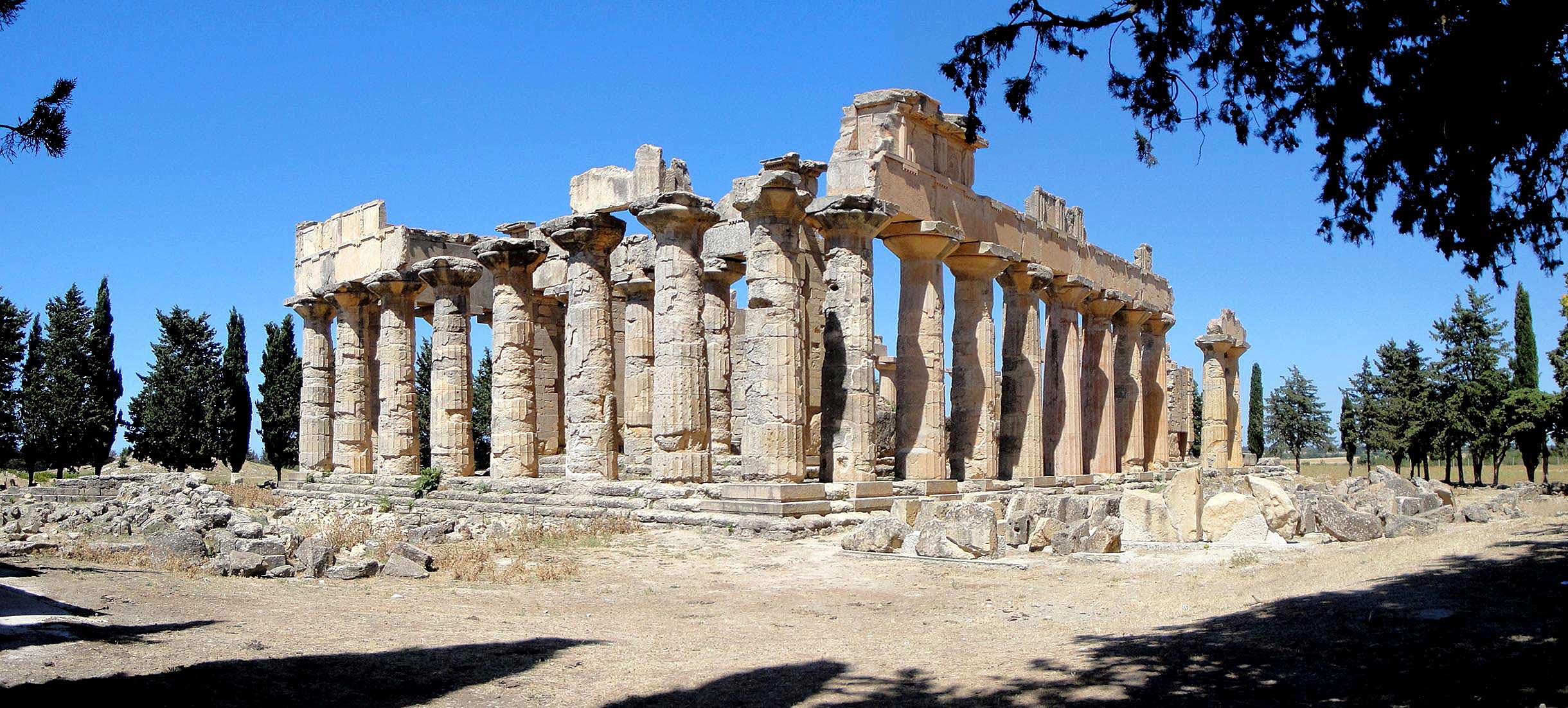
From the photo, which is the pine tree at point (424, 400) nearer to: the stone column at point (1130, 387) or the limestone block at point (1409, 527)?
the stone column at point (1130, 387)

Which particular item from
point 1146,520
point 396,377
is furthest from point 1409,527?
point 396,377

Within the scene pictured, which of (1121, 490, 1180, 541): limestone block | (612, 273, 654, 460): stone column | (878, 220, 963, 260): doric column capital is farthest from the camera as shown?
(612, 273, 654, 460): stone column

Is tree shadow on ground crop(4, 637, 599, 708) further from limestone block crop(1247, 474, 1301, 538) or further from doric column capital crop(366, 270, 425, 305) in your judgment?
doric column capital crop(366, 270, 425, 305)

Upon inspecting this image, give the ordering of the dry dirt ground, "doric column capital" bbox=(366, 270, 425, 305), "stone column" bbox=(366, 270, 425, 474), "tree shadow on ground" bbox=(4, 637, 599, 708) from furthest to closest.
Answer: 1. "stone column" bbox=(366, 270, 425, 474)
2. "doric column capital" bbox=(366, 270, 425, 305)
3. the dry dirt ground
4. "tree shadow on ground" bbox=(4, 637, 599, 708)

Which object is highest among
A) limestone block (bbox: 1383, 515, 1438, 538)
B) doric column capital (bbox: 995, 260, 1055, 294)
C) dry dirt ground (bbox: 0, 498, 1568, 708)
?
doric column capital (bbox: 995, 260, 1055, 294)

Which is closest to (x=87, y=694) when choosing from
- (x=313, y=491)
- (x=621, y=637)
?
(x=621, y=637)

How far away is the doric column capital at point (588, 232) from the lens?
22.4 metres

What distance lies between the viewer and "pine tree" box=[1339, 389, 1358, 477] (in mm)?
49594

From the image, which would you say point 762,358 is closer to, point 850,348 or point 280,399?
point 850,348

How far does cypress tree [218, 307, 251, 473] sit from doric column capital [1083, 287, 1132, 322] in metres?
31.5

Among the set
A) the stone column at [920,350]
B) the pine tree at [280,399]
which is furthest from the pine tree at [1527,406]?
the pine tree at [280,399]

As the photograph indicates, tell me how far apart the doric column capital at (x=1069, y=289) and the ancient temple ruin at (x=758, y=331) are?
0.22 feet

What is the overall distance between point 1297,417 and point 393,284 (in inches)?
1818

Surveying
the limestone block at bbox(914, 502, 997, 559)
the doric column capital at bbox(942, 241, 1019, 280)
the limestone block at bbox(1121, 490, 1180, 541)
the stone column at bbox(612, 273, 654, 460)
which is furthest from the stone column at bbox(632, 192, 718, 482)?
the limestone block at bbox(1121, 490, 1180, 541)
